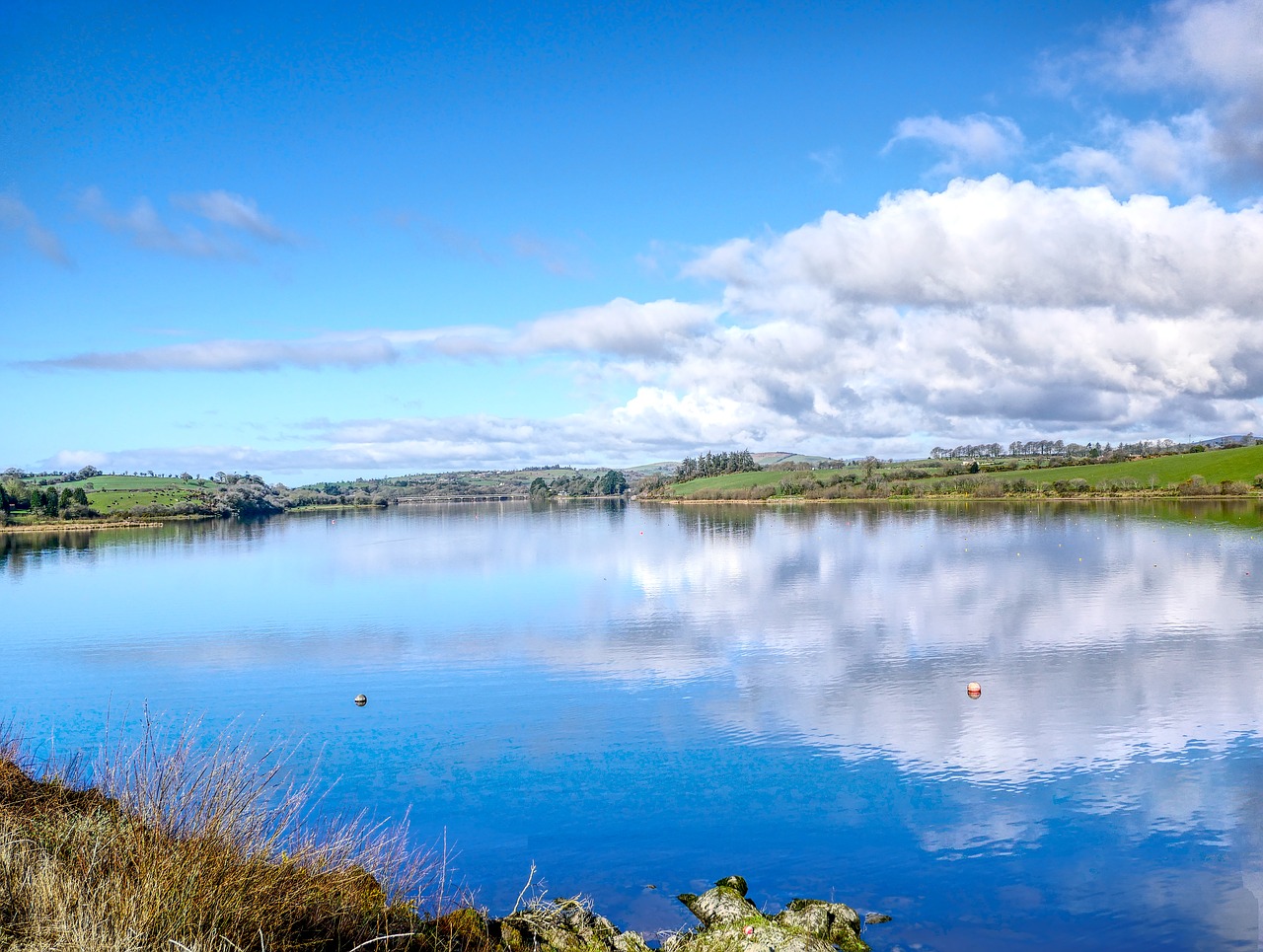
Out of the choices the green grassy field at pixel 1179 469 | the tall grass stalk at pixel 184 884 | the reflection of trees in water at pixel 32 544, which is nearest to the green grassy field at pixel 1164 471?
the green grassy field at pixel 1179 469

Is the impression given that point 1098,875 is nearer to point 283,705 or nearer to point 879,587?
point 283,705

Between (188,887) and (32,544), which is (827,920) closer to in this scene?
(188,887)

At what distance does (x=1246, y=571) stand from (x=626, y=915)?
3681cm

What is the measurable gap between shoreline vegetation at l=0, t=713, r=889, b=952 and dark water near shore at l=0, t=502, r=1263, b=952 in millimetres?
860

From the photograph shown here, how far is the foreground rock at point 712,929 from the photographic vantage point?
860cm

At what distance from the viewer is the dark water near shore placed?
10656 mm

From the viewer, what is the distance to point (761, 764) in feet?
48.4

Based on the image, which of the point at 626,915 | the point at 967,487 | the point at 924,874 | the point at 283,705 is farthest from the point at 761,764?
the point at 967,487

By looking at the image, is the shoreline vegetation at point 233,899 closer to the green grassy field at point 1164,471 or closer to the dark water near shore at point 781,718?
the dark water near shore at point 781,718

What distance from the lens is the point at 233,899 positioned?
647 centimetres

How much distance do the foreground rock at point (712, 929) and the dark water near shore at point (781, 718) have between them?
17.6 inches

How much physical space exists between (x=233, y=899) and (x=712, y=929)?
5.07 meters

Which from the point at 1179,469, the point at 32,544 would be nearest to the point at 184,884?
the point at 32,544

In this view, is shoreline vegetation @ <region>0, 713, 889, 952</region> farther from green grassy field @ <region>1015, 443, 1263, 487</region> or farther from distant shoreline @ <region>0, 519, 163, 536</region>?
distant shoreline @ <region>0, 519, 163, 536</region>
